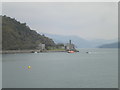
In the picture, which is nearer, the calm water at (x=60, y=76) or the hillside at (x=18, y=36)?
the calm water at (x=60, y=76)

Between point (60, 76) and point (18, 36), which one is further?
point (18, 36)

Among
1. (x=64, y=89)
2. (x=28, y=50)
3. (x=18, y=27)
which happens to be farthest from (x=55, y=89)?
(x=18, y=27)

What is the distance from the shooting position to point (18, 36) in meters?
53.5

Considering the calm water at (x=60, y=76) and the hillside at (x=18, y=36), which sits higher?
the hillside at (x=18, y=36)

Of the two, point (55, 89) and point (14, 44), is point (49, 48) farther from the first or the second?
point (55, 89)

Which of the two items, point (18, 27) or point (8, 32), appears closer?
point (8, 32)

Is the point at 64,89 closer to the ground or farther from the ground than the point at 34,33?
closer to the ground

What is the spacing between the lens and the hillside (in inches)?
1934

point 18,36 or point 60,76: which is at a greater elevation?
point 18,36

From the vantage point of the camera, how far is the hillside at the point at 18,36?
49.1 meters

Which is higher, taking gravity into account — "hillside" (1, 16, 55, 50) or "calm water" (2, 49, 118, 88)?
"hillside" (1, 16, 55, 50)

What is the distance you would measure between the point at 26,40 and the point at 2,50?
8.36 meters

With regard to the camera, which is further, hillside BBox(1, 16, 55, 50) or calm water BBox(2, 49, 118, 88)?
hillside BBox(1, 16, 55, 50)

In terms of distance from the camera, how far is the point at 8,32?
49125 millimetres
